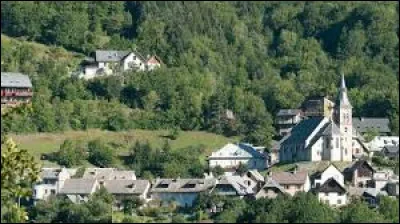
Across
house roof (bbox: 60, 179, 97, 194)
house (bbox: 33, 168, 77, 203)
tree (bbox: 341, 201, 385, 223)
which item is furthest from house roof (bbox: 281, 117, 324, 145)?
house (bbox: 33, 168, 77, 203)

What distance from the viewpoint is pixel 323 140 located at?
55469 millimetres

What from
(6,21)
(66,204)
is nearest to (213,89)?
(6,21)

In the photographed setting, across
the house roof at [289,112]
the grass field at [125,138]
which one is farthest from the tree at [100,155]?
the house roof at [289,112]

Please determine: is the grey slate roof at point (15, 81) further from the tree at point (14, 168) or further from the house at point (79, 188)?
the tree at point (14, 168)

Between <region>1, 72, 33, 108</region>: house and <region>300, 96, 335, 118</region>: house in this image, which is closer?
<region>1, 72, 33, 108</region>: house

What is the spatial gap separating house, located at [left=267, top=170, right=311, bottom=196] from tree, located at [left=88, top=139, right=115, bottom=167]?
7753 millimetres

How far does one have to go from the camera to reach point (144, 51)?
7506 cm

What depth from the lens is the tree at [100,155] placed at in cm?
5569

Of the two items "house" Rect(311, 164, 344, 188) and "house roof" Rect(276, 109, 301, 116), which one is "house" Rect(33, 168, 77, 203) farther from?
"house roof" Rect(276, 109, 301, 116)

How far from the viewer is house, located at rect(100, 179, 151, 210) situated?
50.4m

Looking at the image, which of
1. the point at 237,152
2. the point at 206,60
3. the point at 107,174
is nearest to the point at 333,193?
the point at 237,152

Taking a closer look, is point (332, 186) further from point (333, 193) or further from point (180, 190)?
point (180, 190)

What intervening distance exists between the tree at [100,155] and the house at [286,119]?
1029 centimetres

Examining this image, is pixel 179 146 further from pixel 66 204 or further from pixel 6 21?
pixel 6 21
